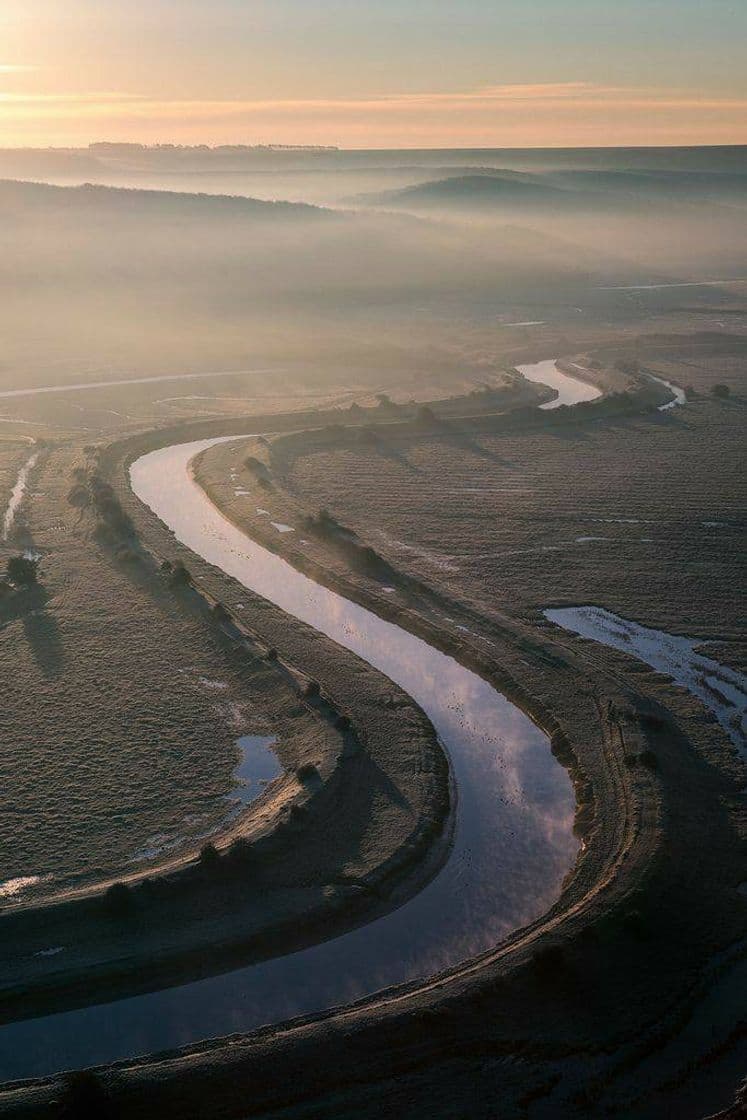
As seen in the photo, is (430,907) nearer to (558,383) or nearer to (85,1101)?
(85,1101)

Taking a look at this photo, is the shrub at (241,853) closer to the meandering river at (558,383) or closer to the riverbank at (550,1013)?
the riverbank at (550,1013)

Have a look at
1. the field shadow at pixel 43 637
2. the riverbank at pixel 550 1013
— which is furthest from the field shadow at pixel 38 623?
the riverbank at pixel 550 1013

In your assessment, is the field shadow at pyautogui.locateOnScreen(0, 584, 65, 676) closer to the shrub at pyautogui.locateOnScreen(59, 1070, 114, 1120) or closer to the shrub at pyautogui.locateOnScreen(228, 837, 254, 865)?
the shrub at pyautogui.locateOnScreen(228, 837, 254, 865)

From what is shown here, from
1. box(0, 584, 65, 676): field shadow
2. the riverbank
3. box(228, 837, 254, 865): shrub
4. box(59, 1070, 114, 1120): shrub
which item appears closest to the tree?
box(0, 584, 65, 676): field shadow

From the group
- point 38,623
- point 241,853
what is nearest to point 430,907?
point 241,853

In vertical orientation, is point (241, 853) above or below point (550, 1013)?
above

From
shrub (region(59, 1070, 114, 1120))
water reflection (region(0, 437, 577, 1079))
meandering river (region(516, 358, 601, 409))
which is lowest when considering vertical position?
water reflection (region(0, 437, 577, 1079))
